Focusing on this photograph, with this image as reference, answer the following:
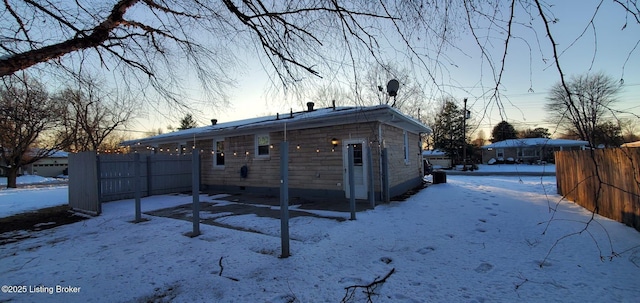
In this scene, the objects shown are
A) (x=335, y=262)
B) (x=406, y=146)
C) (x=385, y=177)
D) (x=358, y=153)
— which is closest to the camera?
(x=335, y=262)

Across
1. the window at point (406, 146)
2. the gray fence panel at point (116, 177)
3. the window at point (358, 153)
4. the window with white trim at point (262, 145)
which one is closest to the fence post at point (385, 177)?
the window at point (358, 153)

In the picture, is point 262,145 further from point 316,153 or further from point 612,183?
point 612,183

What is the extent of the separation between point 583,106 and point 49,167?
→ 1864 inches

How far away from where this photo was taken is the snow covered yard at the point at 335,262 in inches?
117

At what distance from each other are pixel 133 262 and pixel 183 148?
1092 cm

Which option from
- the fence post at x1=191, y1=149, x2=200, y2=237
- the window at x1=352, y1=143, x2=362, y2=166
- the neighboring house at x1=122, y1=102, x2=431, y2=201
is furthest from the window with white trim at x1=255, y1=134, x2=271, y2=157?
the fence post at x1=191, y1=149, x2=200, y2=237

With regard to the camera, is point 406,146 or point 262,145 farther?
point 406,146

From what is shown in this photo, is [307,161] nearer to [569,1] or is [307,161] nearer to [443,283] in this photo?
[443,283]

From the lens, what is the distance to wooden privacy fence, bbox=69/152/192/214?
7578 millimetres

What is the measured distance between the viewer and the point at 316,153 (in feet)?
31.2

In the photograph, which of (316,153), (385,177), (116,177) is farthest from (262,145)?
(116,177)

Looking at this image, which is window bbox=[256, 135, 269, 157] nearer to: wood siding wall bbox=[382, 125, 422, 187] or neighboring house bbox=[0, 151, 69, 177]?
wood siding wall bbox=[382, 125, 422, 187]

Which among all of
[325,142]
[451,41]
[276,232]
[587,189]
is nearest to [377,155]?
[325,142]

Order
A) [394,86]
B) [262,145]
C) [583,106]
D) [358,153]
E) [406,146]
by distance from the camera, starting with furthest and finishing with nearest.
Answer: [406,146], [262,145], [358,153], [394,86], [583,106]
